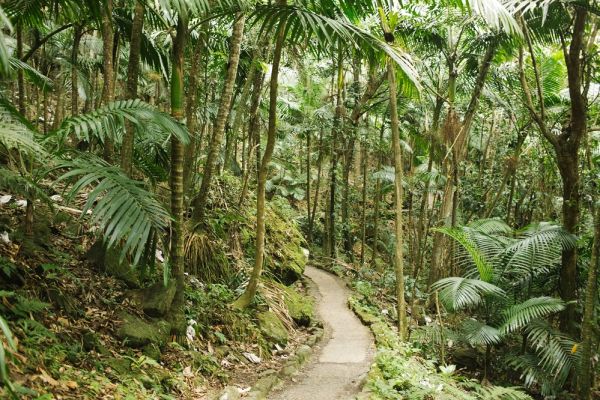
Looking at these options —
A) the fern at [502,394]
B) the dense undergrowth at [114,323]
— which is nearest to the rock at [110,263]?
the dense undergrowth at [114,323]

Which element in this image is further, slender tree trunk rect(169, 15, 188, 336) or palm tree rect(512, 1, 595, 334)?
palm tree rect(512, 1, 595, 334)

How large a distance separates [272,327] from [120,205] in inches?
146

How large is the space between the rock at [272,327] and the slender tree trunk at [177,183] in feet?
5.64

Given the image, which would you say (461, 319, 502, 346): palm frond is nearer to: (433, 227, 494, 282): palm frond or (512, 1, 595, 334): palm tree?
(433, 227, 494, 282): palm frond

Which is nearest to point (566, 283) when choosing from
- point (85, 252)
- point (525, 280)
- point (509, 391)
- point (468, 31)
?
point (525, 280)

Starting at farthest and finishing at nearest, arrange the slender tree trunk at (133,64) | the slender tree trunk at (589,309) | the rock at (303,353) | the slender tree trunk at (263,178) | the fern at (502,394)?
1. the rock at (303,353)
2. the slender tree trunk at (589,309)
3. the slender tree trunk at (263,178)
4. the fern at (502,394)
5. the slender tree trunk at (133,64)

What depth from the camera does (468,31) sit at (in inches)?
340

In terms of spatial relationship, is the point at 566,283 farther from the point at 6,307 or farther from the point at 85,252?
the point at 6,307

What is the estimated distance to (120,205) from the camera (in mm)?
2787

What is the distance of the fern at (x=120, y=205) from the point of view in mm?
2645

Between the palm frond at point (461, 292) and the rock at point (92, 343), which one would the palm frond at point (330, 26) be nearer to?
the rock at point (92, 343)

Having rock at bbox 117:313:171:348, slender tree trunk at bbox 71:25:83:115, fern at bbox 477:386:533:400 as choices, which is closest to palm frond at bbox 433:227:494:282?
fern at bbox 477:386:533:400

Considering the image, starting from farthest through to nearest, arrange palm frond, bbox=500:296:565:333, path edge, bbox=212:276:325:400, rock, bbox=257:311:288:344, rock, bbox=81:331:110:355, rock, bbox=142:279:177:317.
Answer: palm frond, bbox=500:296:565:333 → rock, bbox=257:311:288:344 → rock, bbox=142:279:177:317 → path edge, bbox=212:276:325:400 → rock, bbox=81:331:110:355

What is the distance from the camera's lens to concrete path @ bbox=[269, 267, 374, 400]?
183 inches
